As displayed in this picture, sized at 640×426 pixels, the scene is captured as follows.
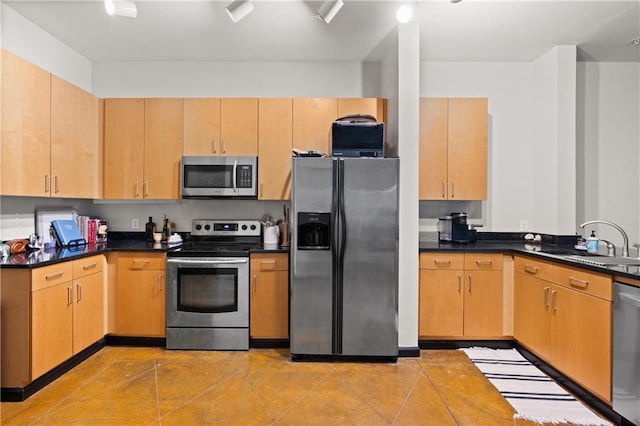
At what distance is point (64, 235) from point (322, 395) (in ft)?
8.65

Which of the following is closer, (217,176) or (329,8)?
(329,8)

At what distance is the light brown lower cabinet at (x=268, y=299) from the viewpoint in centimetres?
333

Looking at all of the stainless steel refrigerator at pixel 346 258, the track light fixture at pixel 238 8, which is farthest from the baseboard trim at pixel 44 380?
the track light fixture at pixel 238 8

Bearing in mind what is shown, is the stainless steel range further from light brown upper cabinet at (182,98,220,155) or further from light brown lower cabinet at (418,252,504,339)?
light brown lower cabinet at (418,252,504,339)

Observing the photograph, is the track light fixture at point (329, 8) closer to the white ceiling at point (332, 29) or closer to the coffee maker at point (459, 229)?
the white ceiling at point (332, 29)

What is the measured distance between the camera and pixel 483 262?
10.9ft

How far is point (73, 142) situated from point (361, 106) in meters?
2.65

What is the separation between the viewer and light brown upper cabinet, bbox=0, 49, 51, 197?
2.56 m

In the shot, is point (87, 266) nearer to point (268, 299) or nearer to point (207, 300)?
point (207, 300)

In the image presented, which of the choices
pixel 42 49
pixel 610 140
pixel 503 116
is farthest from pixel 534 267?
pixel 42 49

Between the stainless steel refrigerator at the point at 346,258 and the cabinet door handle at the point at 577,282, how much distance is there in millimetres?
1212

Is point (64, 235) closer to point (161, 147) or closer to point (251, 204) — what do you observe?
point (161, 147)

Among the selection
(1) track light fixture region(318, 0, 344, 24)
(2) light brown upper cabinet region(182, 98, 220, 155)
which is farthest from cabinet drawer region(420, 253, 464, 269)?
(2) light brown upper cabinet region(182, 98, 220, 155)

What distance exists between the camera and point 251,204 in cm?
394
